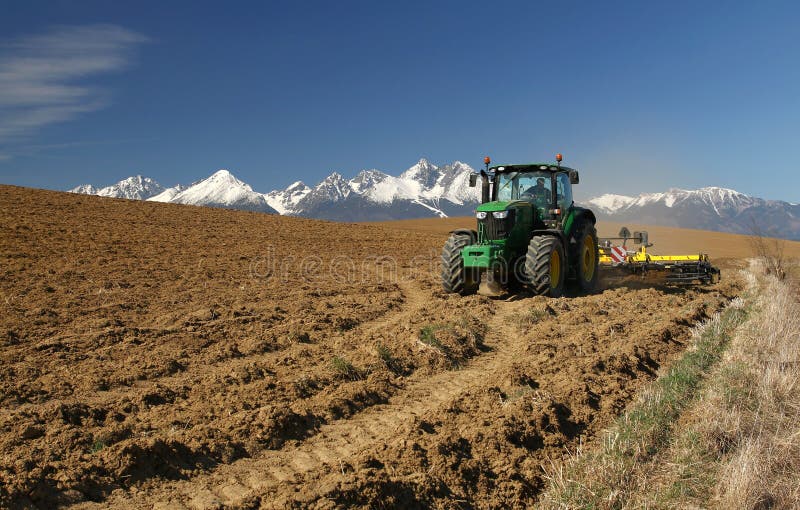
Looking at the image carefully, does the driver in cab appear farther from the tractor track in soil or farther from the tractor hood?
the tractor track in soil

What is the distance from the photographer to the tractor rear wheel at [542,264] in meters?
11.2

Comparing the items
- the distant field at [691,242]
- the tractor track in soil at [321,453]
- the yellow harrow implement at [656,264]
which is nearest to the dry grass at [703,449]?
the tractor track in soil at [321,453]

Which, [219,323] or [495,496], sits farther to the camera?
[219,323]

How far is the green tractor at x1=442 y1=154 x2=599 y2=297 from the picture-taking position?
36.9 feet

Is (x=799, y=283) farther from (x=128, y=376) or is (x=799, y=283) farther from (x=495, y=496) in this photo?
(x=128, y=376)

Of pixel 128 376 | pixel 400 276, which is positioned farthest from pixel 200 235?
pixel 128 376

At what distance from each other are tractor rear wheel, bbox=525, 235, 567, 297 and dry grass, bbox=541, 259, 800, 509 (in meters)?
4.40

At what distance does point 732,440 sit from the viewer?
4805mm

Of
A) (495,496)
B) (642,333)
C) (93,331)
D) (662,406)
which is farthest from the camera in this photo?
(642,333)

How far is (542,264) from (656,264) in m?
4.75

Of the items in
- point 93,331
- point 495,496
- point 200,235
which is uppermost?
point 200,235

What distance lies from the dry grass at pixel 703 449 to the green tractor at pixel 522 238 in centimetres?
473

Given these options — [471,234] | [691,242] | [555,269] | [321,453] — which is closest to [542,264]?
[555,269]

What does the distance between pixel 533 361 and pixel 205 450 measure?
4.03 metres
